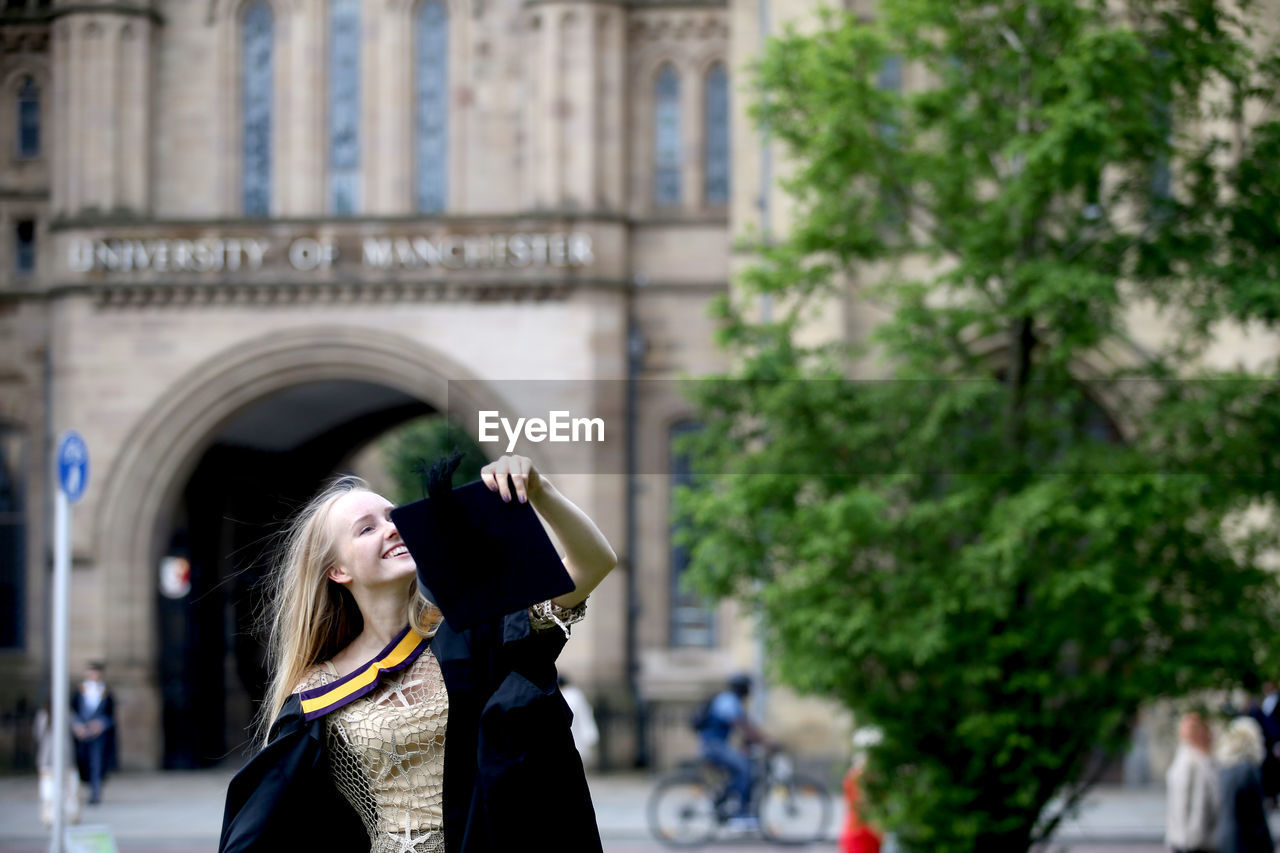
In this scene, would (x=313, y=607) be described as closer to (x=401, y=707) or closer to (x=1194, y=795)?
(x=401, y=707)

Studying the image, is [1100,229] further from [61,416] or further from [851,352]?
[61,416]

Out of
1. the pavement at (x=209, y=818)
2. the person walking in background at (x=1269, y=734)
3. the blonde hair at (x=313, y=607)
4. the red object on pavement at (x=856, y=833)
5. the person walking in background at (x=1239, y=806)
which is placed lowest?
the pavement at (x=209, y=818)

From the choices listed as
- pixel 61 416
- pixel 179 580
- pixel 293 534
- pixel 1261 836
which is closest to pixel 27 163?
pixel 61 416

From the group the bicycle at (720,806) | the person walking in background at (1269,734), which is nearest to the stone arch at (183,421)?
the bicycle at (720,806)

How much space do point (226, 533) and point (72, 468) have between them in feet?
53.1

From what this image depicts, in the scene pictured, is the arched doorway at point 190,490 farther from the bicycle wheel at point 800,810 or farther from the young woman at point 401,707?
the young woman at point 401,707

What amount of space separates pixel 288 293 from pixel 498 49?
13.7 feet

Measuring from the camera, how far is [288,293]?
20.2 m

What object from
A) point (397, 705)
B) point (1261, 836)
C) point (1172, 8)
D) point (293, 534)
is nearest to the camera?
point (397, 705)

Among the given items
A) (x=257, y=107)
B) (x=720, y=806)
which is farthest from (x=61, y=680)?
(x=257, y=107)

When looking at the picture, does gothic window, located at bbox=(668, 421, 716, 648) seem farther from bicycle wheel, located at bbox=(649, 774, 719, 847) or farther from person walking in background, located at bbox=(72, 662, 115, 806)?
person walking in background, located at bbox=(72, 662, 115, 806)

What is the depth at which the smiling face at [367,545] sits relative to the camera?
3.10m

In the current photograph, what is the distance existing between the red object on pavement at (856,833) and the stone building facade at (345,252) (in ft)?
31.7

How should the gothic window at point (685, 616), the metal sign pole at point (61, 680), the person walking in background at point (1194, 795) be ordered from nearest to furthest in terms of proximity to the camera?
the metal sign pole at point (61, 680)
the person walking in background at point (1194, 795)
the gothic window at point (685, 616)
